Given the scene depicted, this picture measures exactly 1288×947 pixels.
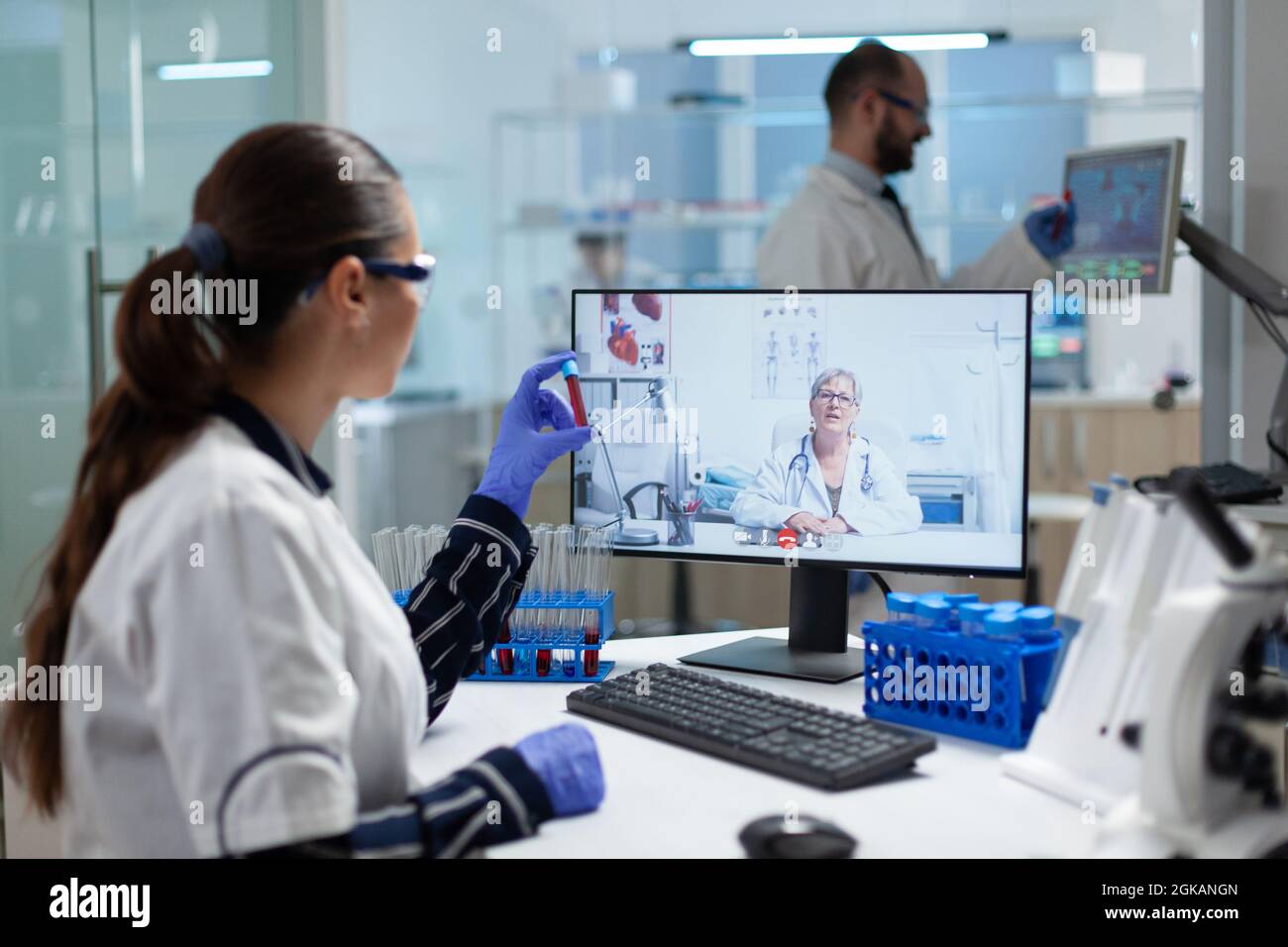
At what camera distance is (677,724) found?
4.36 feet

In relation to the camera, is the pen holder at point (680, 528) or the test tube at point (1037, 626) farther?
the pen holder at point (680, 528)

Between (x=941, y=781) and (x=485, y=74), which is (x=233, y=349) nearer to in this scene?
(x=941, y=781)

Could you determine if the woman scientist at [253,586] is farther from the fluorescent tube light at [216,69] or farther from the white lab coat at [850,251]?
the fluorescent tube light at [216,69]

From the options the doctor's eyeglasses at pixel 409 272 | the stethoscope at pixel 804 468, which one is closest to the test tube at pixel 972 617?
the stethoscope at pixel 804 468

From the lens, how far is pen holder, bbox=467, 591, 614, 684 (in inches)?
62.3

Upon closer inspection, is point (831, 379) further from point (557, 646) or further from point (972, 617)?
point (557, 646)

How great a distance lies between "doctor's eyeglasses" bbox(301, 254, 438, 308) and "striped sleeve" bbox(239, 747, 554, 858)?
440 millimetres

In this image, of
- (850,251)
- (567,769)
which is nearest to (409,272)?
(567,769)

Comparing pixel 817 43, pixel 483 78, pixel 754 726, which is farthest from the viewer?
pixel 483 78

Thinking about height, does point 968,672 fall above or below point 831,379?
below

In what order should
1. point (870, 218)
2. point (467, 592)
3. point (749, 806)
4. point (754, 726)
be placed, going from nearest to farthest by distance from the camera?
point (749, 806) → point (754, 726) → point (467, 592) → point (870, 218)

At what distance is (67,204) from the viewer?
239 centimetres

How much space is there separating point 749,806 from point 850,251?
71.3 inches

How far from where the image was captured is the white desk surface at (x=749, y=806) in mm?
1065
